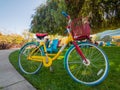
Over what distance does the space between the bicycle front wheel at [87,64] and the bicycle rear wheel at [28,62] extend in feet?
2.69

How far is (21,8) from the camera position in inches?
741

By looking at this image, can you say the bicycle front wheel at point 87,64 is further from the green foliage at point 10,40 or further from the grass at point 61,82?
the green foliage at point 10,40

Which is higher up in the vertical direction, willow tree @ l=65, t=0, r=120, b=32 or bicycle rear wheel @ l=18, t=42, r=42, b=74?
willow tree @ l=65, t=0, r=120, b=32

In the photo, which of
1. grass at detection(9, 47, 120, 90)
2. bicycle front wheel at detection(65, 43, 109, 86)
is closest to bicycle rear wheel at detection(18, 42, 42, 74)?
grass at detection(9, 47, 120, 90)

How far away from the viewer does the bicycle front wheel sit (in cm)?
323

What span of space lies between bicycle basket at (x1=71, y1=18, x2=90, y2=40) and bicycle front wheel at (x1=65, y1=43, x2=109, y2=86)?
0.45ft

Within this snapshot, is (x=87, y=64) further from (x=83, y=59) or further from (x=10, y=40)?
(x=10, y=40)

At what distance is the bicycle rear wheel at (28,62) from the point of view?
13.4 feet

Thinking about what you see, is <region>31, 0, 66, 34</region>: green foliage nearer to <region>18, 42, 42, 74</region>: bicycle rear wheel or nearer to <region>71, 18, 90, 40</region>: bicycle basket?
<region>18, 42, 42, 74</region>: bicycle rear wheel

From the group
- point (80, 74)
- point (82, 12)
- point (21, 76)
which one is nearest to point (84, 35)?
point (80, 74)

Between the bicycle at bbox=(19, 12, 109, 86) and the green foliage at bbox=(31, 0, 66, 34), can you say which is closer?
the bicycle at bbox=(19, 12, 109, 86)

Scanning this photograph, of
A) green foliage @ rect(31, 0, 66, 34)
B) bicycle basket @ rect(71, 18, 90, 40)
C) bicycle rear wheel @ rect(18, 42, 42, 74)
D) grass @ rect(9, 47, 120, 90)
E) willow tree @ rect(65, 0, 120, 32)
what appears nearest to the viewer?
grass @ rect(9, 47, 120, 90)

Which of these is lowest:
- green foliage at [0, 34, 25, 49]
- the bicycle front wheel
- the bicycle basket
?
green foliage at [0, 34, 25, 49]

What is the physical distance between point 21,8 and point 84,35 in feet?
53.6
